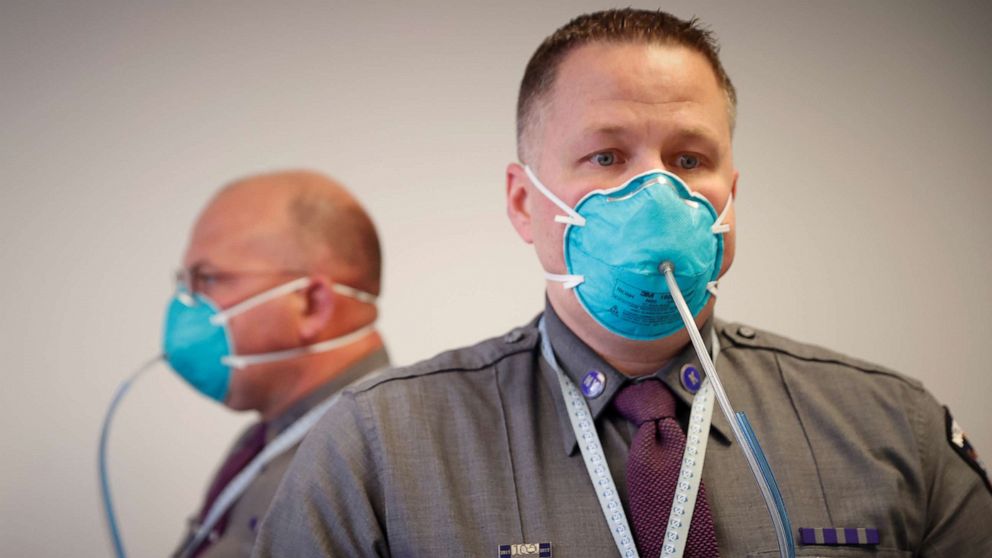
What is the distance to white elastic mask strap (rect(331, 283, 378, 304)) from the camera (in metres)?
2.40

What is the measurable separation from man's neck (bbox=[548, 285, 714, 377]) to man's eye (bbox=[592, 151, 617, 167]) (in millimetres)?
213

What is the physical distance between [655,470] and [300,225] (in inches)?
53.4

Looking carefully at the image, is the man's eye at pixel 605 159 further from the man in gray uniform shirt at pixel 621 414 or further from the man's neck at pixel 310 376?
the man's neck at pixel 310 376

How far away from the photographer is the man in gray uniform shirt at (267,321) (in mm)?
2328

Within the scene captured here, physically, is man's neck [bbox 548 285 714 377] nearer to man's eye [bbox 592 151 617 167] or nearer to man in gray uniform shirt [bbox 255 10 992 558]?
man in gray uniform shirt [bbox 255 10 992 558]

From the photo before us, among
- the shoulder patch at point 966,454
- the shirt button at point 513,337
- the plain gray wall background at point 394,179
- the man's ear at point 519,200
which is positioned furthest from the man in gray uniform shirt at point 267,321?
the shoulder patch at point 966,454

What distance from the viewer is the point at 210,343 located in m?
2.33

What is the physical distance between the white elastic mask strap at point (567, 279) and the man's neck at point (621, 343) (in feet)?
0.06

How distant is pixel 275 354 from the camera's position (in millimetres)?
2342

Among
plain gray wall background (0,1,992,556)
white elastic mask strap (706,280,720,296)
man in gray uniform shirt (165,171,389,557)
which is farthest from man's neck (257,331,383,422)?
white elastic mask strap (706,280,720,296)

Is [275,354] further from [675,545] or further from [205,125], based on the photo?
[675,545]

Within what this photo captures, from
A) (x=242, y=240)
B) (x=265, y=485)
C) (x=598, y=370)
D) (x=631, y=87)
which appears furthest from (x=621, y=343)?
(x=242, y=240)

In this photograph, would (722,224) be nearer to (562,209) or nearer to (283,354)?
(562,209)

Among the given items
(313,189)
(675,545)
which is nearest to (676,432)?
(675,545)
